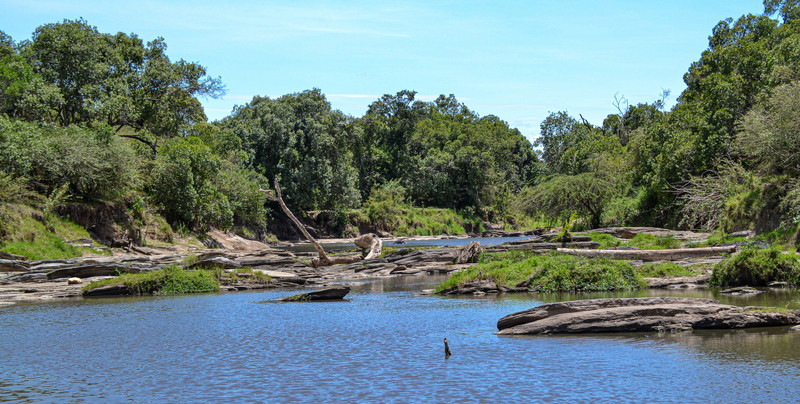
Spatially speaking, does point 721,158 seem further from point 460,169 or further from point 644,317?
point 460,169

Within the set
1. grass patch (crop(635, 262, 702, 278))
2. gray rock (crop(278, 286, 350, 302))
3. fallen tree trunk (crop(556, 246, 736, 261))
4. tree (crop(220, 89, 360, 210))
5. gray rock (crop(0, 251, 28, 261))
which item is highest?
tree (crop(220, 89, 360, 210))

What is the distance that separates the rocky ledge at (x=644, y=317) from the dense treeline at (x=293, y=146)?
663 inches

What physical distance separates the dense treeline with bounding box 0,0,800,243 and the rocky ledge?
16.8m

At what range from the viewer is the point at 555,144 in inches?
3939

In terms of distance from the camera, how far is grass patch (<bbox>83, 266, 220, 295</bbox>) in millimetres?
25188

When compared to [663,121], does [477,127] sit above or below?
above

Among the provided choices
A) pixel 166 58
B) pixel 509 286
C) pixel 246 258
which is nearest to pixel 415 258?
pixel 246 258

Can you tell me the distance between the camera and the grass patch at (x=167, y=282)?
25.2 meters

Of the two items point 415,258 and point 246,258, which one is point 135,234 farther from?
point 415,258

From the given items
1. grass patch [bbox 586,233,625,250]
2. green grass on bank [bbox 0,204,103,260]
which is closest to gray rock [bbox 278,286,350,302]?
grass patch [bbox 586,233,625,250]

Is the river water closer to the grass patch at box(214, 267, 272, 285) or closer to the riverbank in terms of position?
the riverbank

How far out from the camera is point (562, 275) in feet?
74.0

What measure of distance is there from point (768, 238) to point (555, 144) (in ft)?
237

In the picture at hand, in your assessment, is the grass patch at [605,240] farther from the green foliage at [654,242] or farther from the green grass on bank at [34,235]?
the green grass on bank at [34,235]
